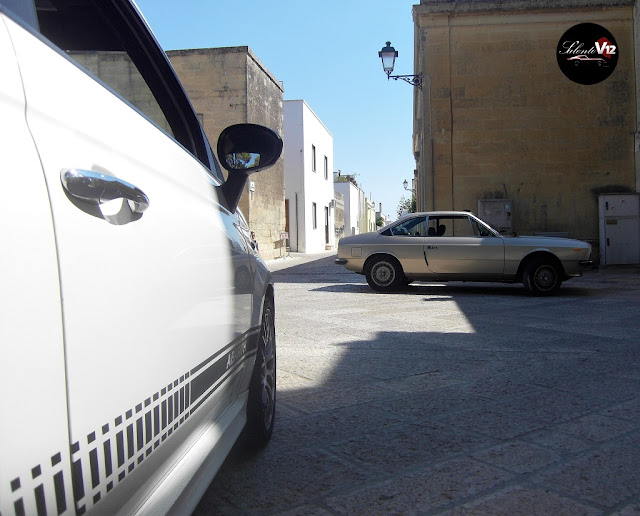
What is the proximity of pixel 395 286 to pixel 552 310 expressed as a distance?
124 inches

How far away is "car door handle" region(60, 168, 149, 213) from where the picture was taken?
0.96m

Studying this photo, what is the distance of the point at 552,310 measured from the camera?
8141 mm

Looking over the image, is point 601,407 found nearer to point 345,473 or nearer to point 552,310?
point 345,473

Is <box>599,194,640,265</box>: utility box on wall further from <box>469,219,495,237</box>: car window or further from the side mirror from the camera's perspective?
the side mirror

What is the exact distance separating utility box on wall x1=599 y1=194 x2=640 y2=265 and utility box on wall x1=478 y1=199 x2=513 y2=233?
229cm

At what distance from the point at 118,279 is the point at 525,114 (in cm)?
1646

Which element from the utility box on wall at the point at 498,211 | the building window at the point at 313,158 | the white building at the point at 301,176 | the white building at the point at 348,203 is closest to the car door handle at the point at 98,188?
the utility box on wall at the point at 498,211

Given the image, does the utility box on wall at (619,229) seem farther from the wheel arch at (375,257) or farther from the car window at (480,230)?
the wheel arch at (375,257)

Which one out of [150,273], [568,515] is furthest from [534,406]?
[150,273]

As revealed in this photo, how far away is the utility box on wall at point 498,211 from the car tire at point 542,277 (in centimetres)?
580

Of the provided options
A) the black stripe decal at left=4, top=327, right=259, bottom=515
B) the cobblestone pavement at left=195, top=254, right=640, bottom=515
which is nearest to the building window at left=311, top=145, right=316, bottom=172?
the cobblestone pavement at left=195, top=254, right=640, bottom=515

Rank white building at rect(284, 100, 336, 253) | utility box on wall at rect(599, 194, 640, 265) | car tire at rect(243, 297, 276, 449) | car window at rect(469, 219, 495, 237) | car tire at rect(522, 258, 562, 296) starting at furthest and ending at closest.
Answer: white building at rect(284, 100, 336, 253) → utility box on wall at rect(599, 194, 640, 265) → car window at rect(469, 219, 495, 237) → car tire at rect(522, 258, 562, 296) → car tire at rect(243, 297, 276, 449)

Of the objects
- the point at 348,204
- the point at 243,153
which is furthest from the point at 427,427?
the point at 348,204

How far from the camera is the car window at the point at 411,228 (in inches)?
422
